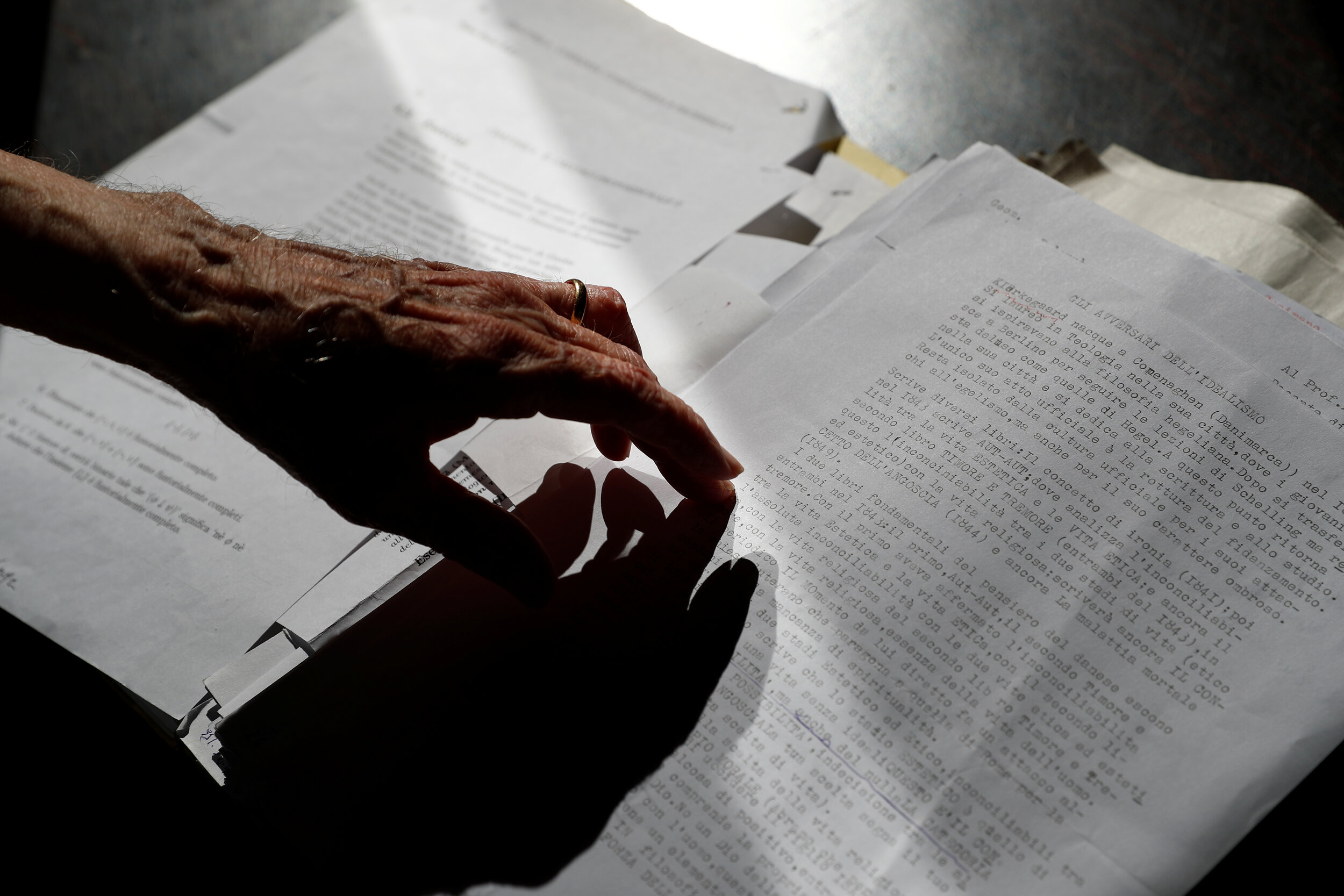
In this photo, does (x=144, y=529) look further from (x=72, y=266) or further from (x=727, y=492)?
(x=727, y=492)

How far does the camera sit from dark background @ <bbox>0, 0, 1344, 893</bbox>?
25.6 inches

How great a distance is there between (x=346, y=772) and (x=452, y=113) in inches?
26.0

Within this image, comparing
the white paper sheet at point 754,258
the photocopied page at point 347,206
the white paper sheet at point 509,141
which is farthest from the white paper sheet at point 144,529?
the white paper sheet at point 754,258

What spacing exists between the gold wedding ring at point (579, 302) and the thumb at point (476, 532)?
0.51ft

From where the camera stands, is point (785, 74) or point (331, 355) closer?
point (331, 355)

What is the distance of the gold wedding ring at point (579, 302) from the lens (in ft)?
1.84

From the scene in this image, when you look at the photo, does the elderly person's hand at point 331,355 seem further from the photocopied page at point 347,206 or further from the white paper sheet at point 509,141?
the white paper sheet at point 509,141

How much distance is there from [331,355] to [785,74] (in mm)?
611

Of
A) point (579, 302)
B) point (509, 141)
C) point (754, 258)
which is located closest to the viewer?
point (579, 302)

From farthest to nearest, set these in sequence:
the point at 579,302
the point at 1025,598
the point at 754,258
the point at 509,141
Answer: the point at 509,141 < the point at 754,258 < the point at 579,302 < the point at 1025,598

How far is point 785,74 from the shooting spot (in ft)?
2.81

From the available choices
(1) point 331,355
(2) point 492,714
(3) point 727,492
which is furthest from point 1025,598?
(1) point 331,355

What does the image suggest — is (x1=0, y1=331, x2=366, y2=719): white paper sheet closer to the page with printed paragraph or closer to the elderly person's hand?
the elderly person's hand

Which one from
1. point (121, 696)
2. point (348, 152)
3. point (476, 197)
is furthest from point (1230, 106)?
point (121, 696)
